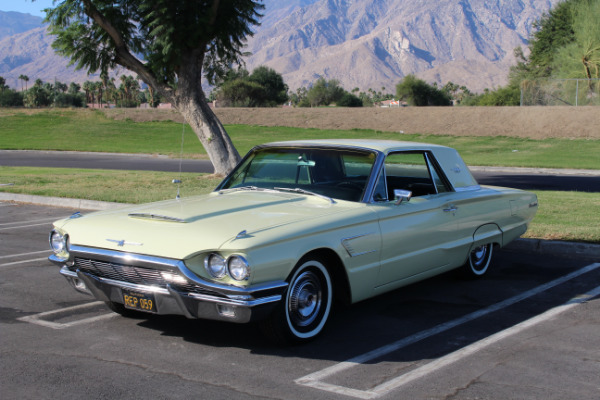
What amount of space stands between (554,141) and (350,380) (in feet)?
108

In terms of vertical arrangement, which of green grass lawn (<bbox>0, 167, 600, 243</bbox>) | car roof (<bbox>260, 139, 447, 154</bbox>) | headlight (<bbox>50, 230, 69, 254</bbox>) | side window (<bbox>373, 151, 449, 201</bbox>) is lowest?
green grass lawn (<bbox>0, 167, 600, 243</bbox>)

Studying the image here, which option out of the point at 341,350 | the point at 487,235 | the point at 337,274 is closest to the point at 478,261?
the point at 487,235

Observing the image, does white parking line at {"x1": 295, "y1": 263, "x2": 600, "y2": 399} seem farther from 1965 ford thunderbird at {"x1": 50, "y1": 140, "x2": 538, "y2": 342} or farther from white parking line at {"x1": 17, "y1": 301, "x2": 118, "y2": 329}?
white parking line at {"x1": 17, "y1": 301, "x2": 118, "y2": 329}

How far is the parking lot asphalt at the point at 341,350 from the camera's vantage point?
4.14m

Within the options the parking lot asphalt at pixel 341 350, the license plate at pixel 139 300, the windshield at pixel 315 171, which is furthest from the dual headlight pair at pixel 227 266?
the windshield at pixel 315 171

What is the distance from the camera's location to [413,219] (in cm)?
590

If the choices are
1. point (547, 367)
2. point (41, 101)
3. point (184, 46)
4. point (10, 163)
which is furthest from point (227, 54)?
point (41, 101)

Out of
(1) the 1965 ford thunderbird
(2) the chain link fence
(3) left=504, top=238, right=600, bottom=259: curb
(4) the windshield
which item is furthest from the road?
(2) the chain link fence

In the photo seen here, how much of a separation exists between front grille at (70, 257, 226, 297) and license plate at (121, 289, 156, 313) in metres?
0.08

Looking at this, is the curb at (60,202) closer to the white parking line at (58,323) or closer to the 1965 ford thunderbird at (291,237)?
the white parking line at (58,323)

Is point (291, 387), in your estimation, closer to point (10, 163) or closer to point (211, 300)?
point (211, 300)

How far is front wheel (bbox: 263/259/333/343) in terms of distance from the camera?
15.6ft

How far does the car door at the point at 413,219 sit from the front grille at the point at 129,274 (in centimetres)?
174

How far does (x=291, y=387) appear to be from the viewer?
164 inches
